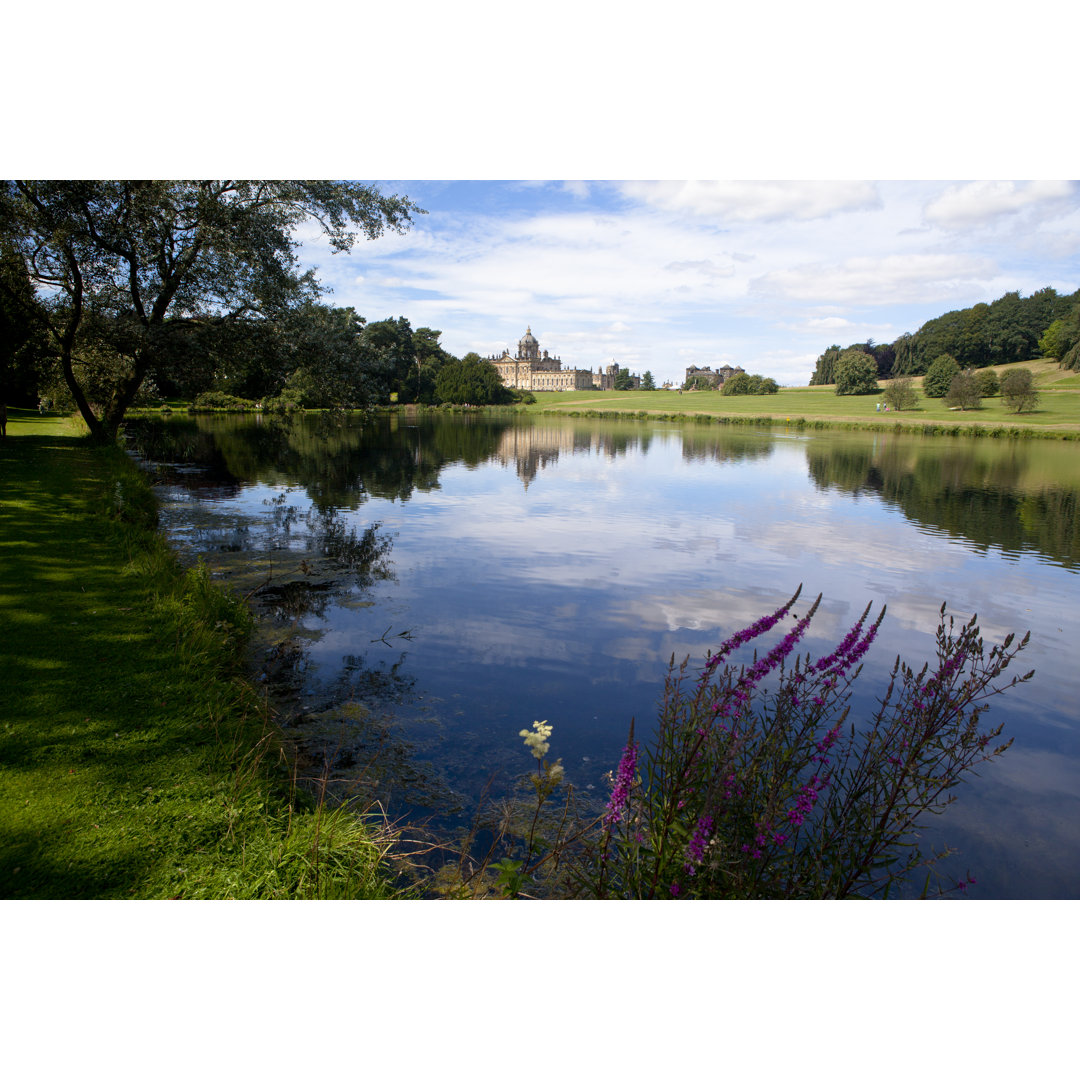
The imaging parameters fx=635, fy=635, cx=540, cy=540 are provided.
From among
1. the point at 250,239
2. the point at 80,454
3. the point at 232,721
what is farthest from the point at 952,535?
the point at 80,454

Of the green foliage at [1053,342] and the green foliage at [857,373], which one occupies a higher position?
the green foliage at [1053,342]

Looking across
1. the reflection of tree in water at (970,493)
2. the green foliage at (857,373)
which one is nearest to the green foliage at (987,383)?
the green foliage at (857,373)

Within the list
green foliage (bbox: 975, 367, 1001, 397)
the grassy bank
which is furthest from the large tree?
green foliage (bbox: 975, 367, 1001, 397)

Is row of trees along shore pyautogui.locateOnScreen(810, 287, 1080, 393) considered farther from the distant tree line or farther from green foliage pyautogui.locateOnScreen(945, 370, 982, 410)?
the distant tree line

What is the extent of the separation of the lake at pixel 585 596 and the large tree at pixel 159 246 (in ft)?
13.5

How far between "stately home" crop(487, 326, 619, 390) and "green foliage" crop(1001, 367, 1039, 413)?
13065 cm

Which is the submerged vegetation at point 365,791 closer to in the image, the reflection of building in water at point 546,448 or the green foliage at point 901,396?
the reflection of building in water at point 546,448

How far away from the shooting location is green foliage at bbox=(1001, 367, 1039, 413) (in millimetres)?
56281

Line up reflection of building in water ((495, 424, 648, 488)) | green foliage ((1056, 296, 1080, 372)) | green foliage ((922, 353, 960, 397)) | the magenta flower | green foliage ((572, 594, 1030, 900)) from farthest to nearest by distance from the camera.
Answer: green foliage ((922, 353, 960, 397)), green foliage ((1056, 296, 1080, 372)), reflection of building in water ((495, 424, 648, 488)), green foliage ((572, 594, 1030, 900)), the magenta flower

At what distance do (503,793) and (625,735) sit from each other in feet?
4.57

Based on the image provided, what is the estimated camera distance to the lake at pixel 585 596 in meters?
5.18

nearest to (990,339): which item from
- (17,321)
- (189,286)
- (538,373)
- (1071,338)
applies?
(1071,338)

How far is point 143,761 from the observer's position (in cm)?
384

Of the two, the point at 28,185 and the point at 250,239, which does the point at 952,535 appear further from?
the point at 28,185
